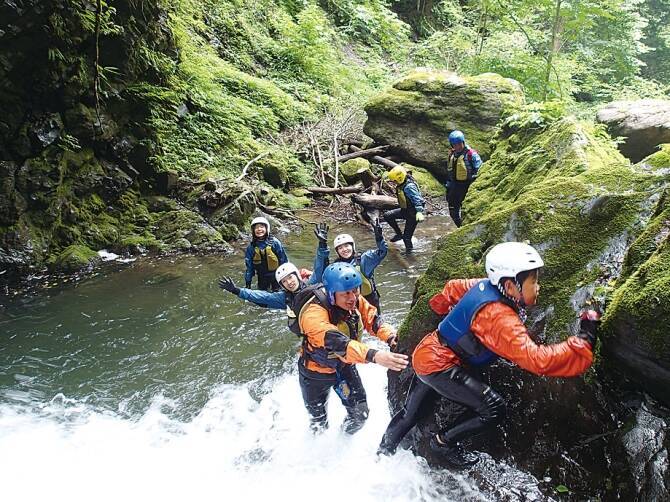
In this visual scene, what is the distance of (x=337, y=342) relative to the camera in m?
4.17

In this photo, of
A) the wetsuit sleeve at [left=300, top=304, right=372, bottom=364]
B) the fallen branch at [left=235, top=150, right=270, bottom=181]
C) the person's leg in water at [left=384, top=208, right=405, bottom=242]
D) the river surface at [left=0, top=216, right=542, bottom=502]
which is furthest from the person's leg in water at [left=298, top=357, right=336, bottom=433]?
the fallen branch at [left=235, top=150, right=270, bottom=181]

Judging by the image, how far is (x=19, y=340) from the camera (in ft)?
23.7

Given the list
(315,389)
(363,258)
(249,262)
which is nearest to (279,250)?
(249,262)

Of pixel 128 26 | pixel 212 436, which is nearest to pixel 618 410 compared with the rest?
pixel 212 436

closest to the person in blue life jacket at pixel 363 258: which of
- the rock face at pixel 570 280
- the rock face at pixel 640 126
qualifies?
the rock face at pixel 570 280

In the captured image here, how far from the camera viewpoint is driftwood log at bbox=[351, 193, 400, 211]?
42.3 ft

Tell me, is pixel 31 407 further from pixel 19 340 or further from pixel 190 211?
pixel 190 211

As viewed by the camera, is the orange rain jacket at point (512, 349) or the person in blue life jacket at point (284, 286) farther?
the person in blue life jacket at point (284, 286)

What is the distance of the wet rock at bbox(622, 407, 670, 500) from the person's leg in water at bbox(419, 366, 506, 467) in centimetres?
88

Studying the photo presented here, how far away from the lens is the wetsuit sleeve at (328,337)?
4.12m

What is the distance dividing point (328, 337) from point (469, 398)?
1255mm

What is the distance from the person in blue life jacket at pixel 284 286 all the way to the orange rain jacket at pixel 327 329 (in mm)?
728

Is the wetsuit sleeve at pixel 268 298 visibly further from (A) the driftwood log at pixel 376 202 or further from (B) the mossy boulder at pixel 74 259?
(A) the driftwood log at pixel 376 202

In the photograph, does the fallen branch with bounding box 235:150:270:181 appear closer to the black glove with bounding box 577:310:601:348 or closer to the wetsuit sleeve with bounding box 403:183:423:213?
the wetsuit sleeve with bounding box 403:183:423:213
